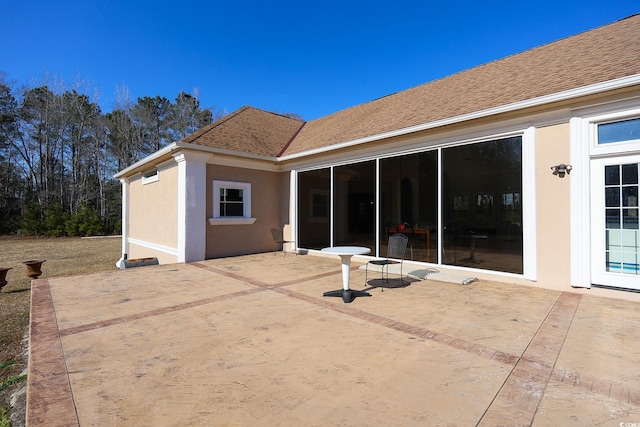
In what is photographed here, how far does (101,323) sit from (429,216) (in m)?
6.26

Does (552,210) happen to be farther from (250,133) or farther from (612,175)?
(250,133)

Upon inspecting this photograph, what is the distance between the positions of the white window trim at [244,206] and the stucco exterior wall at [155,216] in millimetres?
1099

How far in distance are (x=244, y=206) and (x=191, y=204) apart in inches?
71.2

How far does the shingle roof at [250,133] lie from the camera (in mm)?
9094

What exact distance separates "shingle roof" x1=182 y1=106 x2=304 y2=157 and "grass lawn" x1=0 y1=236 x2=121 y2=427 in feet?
17.5

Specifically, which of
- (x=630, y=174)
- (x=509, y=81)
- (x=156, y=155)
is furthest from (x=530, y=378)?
(x=156, y=155)

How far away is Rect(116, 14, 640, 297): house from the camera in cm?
464

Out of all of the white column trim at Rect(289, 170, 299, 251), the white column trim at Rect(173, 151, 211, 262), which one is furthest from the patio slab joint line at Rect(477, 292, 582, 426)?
the white column trim at Rect(173, 151, 211, 262)

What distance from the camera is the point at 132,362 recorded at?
8.61 ft

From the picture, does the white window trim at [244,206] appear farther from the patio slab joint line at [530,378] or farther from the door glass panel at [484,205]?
the patio slab joint line at [530,378]

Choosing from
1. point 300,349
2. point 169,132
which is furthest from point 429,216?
point 169,132

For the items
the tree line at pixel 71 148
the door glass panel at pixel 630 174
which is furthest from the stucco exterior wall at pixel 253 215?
the tree line at pixel 71 148

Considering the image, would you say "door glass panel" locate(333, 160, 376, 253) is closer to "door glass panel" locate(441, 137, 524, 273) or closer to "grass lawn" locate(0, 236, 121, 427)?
"door glass panel" locate(441, 137, 524, 273)

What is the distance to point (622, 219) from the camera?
451 cm
